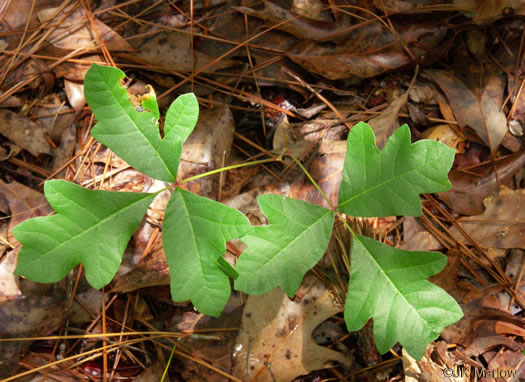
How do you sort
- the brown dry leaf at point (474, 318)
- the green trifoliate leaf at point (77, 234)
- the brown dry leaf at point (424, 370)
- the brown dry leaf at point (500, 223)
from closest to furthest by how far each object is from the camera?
the green trifoliate leaf at point (77, 234) → the brown dry leaf at point (424, 370) → the brown dry leaf at point (474, 318) → the brown dry leaf at point (500, 223)

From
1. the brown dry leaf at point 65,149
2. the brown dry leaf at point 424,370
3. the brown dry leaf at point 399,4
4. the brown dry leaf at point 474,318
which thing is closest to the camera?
the brown dry leaf at point 424,370

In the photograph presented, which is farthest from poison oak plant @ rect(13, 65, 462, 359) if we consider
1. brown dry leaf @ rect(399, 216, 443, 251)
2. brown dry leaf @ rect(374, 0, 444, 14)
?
brown dry leaf @ rect(374, 0, 444, 14)

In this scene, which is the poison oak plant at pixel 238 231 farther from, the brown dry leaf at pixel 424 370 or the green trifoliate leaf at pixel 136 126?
the brown dry leaf at pixel 424 370

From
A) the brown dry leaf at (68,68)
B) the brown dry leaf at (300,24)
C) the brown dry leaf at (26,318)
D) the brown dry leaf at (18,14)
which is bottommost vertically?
the brown dry leaf at (26,318)

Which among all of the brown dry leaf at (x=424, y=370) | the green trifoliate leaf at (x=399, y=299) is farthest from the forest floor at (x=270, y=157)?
the green trifoliate leaf at (x=399, y=299)

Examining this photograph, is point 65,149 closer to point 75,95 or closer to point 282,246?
point 75,95

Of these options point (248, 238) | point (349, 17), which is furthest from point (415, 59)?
point (248, 238)

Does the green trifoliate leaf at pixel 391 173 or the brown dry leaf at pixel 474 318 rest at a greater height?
the green trifoliate leaf at pixel 391 173
